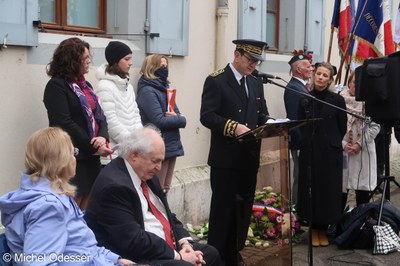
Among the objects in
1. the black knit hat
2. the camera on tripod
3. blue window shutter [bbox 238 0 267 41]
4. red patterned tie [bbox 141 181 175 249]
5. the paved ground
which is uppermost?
blue window shutter [bbox 238 0 267 41]

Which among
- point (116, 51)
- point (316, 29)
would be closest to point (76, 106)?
point (116, 51)

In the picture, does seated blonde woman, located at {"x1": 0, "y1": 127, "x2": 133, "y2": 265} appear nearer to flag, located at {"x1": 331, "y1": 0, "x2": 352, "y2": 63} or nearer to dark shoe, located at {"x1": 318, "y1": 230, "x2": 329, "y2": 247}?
dark shoe, located at {"x1": 318, "y1": 230, "x2": 329, "y2": 247}

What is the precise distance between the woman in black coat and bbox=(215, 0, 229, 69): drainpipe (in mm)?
1556

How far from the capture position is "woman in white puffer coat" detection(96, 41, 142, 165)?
5.44 meters

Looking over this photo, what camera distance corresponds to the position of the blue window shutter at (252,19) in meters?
8.14

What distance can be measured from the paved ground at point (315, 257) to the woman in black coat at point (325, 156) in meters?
0.30

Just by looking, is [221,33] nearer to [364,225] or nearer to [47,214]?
[364,225]

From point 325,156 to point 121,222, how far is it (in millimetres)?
3252

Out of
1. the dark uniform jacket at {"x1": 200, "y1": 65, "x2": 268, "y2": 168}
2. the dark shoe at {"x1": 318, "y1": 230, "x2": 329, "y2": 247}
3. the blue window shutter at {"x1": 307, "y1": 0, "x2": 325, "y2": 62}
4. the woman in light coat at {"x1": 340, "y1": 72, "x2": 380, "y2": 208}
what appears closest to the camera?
the dark uniform jacket at {"x1": 200, "y1": 65, "x2": 268, "y2": 168}

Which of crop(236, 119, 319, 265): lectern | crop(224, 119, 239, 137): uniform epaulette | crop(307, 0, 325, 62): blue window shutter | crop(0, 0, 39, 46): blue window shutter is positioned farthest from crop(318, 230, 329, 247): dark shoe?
crop(307, 0, 325, 62): blue window shutter

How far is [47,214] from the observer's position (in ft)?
9.90

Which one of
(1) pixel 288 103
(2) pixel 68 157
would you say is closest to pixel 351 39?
(1) pixel 288 103

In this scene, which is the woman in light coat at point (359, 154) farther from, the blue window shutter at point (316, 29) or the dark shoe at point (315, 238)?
the blue window shutter at point (316, 29)

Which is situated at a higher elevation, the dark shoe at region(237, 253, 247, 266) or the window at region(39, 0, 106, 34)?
the window at region(39, 0, 106, 34)
